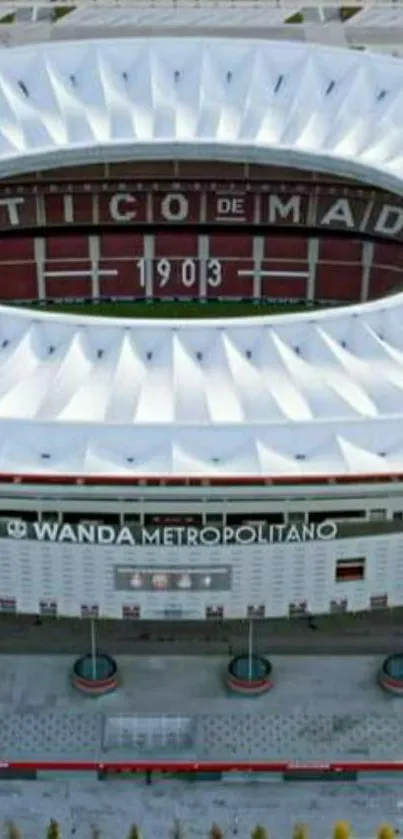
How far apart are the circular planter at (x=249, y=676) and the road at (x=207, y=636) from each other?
5.64 ft

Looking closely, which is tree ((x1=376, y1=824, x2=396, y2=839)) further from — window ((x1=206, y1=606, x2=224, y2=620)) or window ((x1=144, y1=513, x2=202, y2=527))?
window ((x1=144, y1=513, x2=202, y2=527))

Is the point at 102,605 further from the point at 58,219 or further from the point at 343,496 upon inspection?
the point at 58,219

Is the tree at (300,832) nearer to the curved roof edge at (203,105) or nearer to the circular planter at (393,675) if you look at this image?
the circular planter at (393,675)

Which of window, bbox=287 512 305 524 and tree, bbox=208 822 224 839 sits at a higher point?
window, bbox=287 512 305 524

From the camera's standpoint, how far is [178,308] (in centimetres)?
8256

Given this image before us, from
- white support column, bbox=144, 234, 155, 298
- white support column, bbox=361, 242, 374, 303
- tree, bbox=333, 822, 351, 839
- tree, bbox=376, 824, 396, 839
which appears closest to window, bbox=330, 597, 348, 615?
tree, bbox=333, 822, 351, 839

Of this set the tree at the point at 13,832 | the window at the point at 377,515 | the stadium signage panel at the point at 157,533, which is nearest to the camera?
the tree at the point at 13,832

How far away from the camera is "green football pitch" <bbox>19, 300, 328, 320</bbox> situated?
8231 centimetres

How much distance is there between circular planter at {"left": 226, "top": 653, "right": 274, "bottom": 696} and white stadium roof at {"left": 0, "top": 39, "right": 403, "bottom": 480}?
8.28 m

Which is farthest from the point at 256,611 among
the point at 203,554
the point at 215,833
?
the point at 215,833

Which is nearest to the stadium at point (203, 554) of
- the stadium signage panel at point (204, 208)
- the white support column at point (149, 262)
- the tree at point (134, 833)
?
the tree at point (134, 833)

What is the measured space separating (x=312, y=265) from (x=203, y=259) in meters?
5.37

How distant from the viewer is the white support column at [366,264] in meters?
80.8

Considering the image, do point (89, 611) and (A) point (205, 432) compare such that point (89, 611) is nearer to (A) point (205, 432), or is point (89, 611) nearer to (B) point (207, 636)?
(B) point (207, 636)
